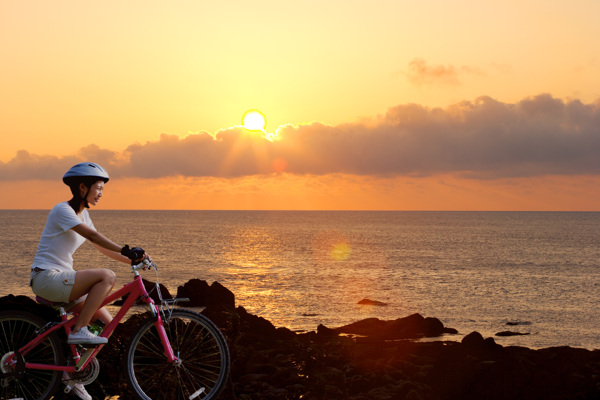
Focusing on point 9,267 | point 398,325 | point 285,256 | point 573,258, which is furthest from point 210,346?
point 573,258

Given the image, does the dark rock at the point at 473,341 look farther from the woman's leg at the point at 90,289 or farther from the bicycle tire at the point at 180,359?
the woman's leg at the point at 90,289

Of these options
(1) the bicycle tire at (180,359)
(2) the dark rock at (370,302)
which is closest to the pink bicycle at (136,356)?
(1) the bicycle tire at (180,359)

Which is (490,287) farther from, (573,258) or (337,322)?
(573,258)

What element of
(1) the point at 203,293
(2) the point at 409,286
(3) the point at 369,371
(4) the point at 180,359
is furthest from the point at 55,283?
(2) the point at 409,286

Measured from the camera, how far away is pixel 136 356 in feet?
21.4

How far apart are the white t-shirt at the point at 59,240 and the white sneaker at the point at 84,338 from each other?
73 cm

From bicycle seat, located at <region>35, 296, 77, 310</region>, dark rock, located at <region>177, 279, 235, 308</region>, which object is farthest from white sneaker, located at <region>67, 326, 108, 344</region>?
dark rock, located at <region>177, 279, 235, 308</region>

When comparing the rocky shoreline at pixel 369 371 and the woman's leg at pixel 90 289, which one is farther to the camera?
the rocky shoreline at pixel 369 371

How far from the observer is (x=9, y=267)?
176 feet

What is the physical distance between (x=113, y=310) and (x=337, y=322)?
1144cm

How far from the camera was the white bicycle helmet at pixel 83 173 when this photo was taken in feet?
21.8

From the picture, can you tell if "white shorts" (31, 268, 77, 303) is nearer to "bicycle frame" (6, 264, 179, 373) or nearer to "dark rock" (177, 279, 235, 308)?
"bicycle frame" (6, 264, 179, 373)

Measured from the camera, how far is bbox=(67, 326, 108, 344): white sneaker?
644 cm

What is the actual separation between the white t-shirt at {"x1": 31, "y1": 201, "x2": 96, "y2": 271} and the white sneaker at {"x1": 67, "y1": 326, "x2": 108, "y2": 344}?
0.73 metres
